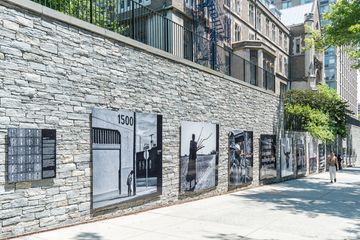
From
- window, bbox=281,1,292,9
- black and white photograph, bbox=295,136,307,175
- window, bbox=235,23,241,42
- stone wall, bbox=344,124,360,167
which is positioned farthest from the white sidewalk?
window, bbox=281,1,292,9

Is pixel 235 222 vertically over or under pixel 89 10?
under

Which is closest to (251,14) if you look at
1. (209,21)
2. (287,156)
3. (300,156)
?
(209,21)

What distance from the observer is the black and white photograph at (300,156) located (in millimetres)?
24344

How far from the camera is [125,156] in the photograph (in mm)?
9742

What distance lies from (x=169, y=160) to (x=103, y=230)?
4028 millimetres

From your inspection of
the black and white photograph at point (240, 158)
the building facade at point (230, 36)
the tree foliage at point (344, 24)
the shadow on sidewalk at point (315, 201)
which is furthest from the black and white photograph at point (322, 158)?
the black and white photograph at point (240, 158)

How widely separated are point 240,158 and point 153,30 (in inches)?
288

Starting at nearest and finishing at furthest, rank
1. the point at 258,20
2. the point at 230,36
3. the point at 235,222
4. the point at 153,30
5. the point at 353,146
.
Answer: the point at 235,222, the point at 153,30, the point at 230,36, the point at 258,20, the point at 353,146

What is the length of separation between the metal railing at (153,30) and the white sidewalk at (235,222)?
5467mm

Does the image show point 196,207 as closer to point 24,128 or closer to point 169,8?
point 24,128

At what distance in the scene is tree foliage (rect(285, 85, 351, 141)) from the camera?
26688 millimetres

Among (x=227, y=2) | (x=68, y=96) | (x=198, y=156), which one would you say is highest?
(x=227, y=2)

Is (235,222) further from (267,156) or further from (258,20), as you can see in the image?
(258,20)

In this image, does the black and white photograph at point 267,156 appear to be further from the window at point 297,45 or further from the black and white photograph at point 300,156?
the window at point 297,45
